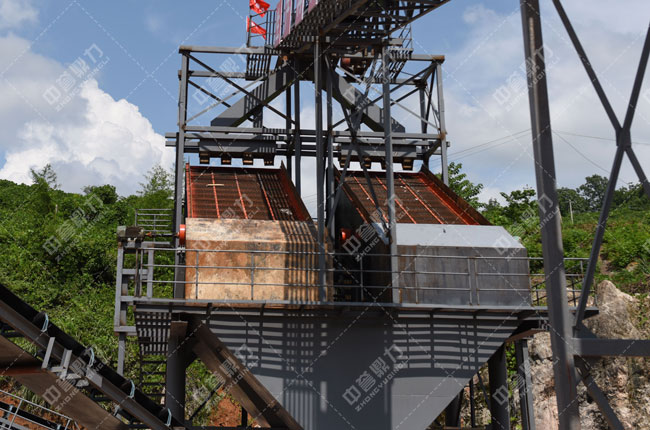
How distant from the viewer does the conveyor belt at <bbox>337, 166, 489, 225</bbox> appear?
17516mm

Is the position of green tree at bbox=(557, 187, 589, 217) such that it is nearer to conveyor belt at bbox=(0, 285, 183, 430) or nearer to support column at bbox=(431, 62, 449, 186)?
support column at bbox=(431, 62, 449, 186)

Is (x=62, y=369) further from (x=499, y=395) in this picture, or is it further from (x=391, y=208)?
(x=499, y=395)

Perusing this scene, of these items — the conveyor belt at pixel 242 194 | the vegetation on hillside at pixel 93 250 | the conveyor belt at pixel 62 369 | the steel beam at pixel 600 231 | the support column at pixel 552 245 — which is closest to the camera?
the support column at pixel 552 245

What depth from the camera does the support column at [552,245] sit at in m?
7.42

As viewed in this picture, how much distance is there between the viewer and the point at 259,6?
21906 mm

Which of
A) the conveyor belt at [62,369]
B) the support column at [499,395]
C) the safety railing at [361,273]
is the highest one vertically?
the safety railing at [361,273]

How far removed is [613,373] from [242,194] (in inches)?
633

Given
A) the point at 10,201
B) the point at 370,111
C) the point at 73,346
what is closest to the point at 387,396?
the point at 73,346

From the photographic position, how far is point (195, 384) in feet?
105

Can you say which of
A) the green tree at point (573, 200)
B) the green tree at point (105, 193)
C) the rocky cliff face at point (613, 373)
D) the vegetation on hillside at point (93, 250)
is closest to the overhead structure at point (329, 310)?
the rocky cliff face at point (613, 373)

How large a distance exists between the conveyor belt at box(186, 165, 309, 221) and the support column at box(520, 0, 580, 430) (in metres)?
9.67

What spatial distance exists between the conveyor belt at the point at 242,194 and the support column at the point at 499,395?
6474mm

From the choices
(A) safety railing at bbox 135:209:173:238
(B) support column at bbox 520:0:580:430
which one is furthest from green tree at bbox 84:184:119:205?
(B) support column at bbox 520:0:580:430

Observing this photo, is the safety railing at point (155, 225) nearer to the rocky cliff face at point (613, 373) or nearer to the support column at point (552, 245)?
the support column at point (552, 245)
